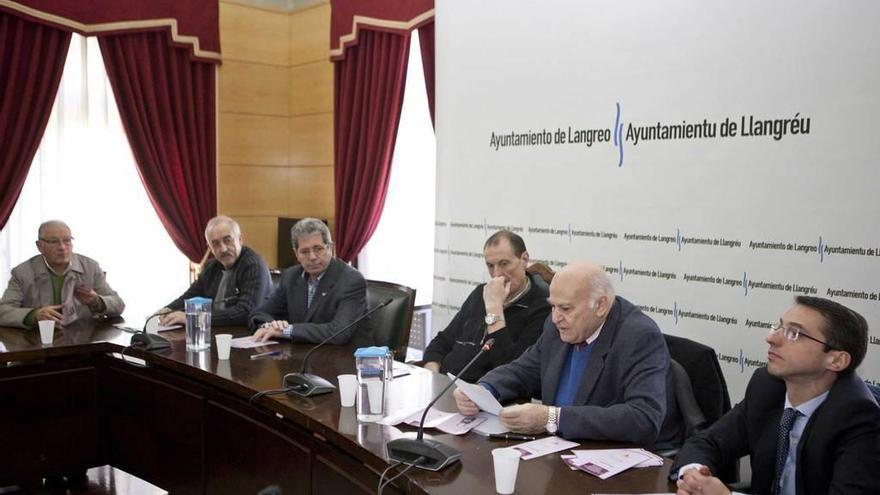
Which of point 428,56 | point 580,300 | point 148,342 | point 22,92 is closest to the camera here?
point 580,300

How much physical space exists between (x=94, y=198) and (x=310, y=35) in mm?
2010

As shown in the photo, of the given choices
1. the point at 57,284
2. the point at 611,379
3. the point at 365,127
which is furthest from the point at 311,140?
the point at 611,379

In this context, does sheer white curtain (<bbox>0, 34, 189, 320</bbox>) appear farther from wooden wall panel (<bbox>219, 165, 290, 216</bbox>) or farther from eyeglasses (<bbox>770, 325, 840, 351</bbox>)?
eyeglasses (<bbox>770, 325, 840, 351</bbox>)

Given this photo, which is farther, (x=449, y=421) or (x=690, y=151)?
(x=690, y=151)

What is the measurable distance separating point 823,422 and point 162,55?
5.24 metres

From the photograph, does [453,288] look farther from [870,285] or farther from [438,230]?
[870,285]

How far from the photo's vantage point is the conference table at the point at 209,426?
2088 millimetres

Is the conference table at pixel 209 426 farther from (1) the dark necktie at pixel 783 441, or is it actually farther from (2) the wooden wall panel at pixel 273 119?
(2) the wooden wall panel at pixel 273 119

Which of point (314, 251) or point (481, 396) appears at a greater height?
point (314, 251)

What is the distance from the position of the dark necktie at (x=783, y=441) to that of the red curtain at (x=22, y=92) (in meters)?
4.90

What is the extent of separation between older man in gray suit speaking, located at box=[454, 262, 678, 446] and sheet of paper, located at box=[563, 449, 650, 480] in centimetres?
11

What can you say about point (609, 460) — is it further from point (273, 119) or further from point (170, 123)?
point (273, 119)

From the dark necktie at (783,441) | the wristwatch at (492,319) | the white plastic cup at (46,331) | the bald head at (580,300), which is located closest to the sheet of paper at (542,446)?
the bald head at (580,300)

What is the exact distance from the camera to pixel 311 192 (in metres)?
6.41
